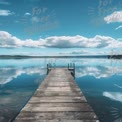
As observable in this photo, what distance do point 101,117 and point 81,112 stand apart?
6.59 meters

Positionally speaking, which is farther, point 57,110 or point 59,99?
point 59,99

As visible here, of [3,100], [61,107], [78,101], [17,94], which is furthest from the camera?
[17,94]

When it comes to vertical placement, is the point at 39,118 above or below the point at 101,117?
above

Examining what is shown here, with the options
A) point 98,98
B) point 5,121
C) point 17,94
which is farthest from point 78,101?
point 17,94

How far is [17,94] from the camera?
85.3 ft

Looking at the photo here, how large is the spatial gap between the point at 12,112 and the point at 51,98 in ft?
17.8

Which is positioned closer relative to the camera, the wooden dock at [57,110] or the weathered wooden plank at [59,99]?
the wooden dock at [57,110]

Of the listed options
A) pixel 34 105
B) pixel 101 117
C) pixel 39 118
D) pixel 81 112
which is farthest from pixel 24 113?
pixel 101 117

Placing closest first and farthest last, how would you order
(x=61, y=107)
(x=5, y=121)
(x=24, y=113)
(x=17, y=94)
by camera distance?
(x=24, y=113) → (x=61, y=107) → (x=5, y=121) → (x=17, y=94)

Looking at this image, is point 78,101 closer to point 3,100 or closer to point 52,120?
point 52,120

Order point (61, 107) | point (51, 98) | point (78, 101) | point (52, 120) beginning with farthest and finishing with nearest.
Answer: point (51, 98), point (78, 101), point (61, 107), point (52, 120)

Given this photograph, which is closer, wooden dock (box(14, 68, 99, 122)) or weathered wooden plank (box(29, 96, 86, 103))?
wooden dock (box(14, 68, 99, 122))

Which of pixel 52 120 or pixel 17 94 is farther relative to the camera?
pixel 17 94

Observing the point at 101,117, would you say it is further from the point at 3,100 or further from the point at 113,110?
the point at 3,100
